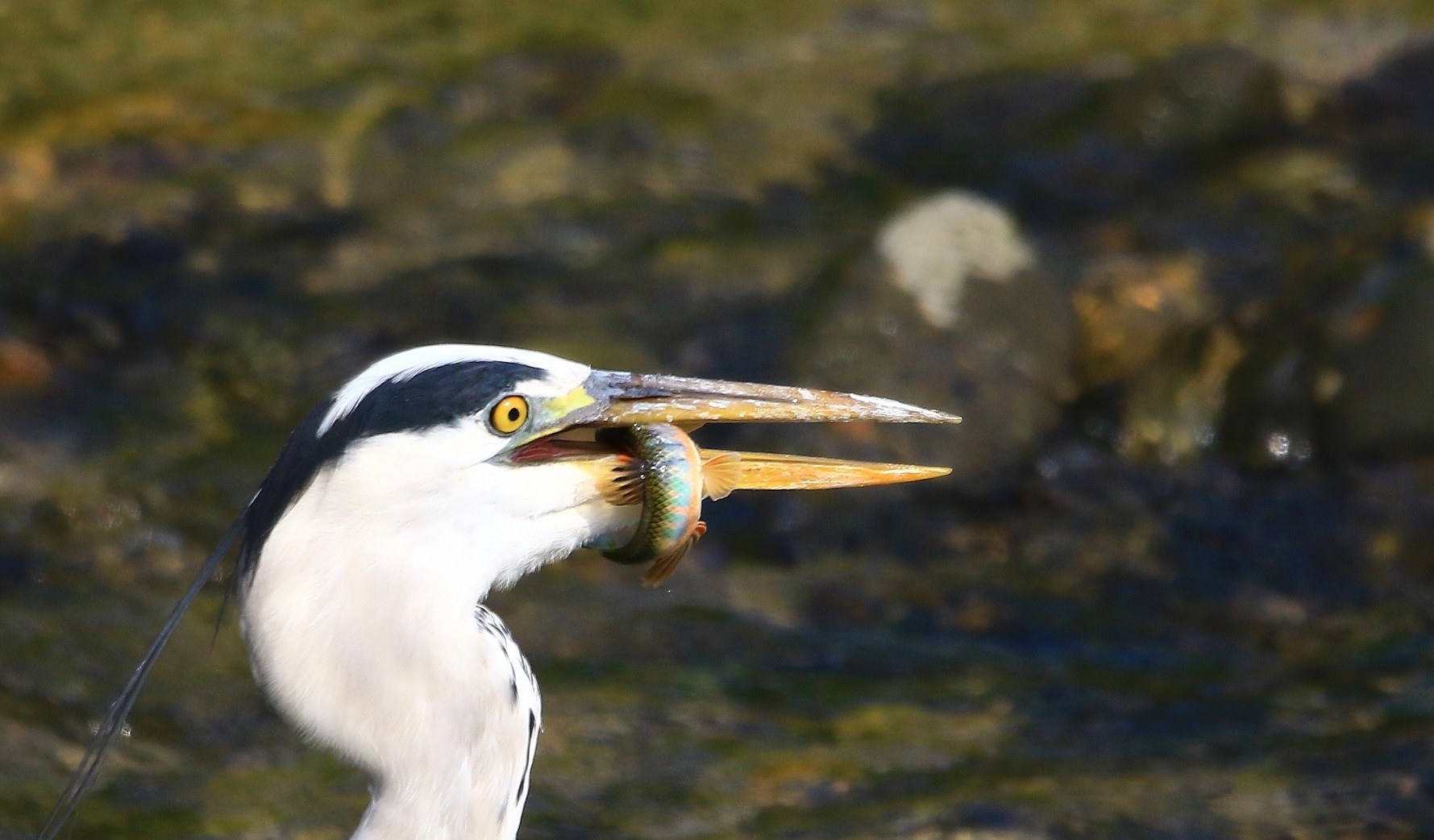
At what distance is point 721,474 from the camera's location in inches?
125

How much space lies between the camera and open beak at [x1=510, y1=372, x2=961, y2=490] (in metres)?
2.96

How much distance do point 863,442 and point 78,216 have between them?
152 inches

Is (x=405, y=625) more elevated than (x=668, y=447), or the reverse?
(x=668, y=447)

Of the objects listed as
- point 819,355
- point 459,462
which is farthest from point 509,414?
point 819,355

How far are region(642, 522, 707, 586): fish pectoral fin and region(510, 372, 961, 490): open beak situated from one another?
0.62ft

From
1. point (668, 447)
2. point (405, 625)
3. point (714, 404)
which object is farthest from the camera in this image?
point (714, 404)

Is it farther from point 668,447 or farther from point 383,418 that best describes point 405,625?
point 668,447

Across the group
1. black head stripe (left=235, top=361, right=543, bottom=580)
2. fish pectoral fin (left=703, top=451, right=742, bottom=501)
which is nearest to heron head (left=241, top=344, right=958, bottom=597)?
black head stripe (left=235, top=361, right=543, bottom=580)

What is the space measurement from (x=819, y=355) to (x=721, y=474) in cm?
330

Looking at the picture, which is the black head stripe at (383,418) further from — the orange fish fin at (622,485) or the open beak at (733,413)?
the orange fish fin at (622,485)

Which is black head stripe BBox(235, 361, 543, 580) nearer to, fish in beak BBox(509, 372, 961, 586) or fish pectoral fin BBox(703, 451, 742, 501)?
fish in beak BBox(509, 372, 961, 586)

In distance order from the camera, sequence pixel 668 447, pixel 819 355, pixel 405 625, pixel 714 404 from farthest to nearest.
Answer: pixel 819 355
pixel 714 404
pixel 668 447
pixel 405 625

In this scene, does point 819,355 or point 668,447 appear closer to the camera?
point 668,447

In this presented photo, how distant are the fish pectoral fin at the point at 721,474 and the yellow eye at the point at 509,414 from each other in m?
0.41
